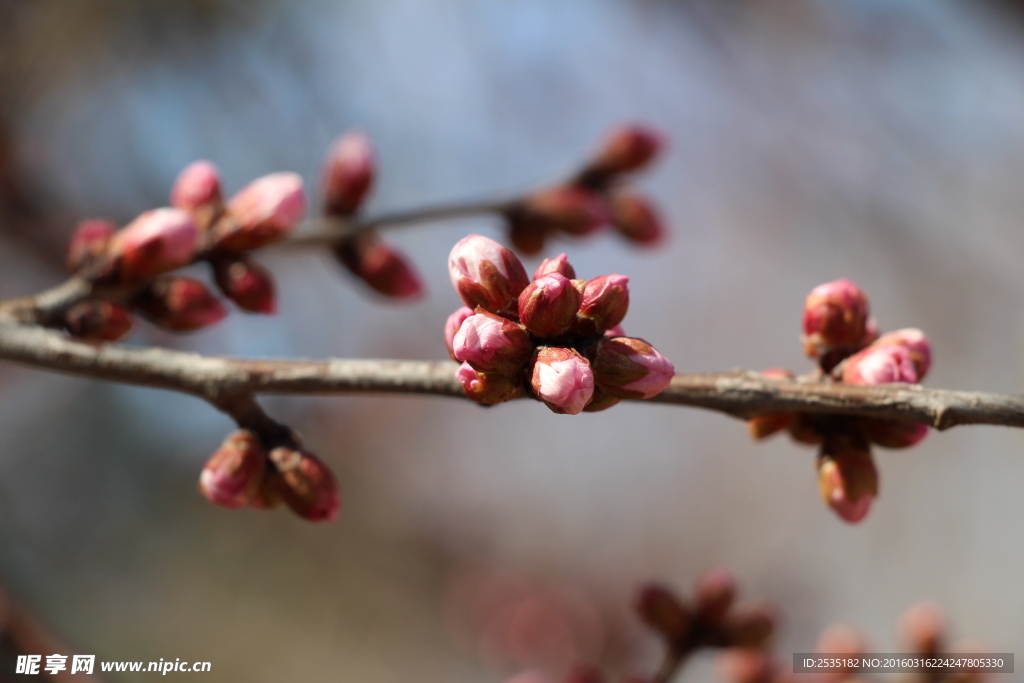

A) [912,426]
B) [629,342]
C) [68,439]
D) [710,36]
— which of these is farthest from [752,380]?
[68,439]

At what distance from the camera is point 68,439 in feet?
20.6

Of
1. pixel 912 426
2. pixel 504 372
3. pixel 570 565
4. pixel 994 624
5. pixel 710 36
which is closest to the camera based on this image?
pixel 504 372

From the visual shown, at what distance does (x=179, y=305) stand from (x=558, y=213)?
109 cm

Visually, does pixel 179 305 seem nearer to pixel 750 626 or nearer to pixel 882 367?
pixel 882 367

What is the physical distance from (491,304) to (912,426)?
64 cm

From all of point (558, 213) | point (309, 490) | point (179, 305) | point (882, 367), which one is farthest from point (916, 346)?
point (179, 305)

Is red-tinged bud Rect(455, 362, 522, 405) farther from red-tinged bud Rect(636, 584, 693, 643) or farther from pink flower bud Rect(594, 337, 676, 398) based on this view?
red-tinged bud Rect(636, 584, 693, 643)

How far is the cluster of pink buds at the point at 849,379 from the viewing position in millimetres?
1076

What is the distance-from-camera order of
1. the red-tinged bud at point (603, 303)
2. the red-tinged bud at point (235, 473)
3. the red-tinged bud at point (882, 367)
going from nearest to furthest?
the red-tinged bud at point (603, 303)
the red-tinged bud at point (882, 367)
the red-tinged bud at point (235, 473)

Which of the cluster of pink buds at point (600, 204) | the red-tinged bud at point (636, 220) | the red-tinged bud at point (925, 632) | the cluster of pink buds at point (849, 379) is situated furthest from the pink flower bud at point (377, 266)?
the red-tinged bud at point (925, 632)

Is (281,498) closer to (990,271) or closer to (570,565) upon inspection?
(990,271)

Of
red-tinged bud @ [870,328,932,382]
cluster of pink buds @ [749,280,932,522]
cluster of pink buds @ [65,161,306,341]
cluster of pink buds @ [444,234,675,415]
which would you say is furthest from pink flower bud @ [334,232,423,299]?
red-tinged bud @ [870,328,932,382]

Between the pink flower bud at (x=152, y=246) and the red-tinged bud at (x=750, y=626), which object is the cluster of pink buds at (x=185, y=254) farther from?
the red-tinged bud at (x=750, y=626)

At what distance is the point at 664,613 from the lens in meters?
1.86
